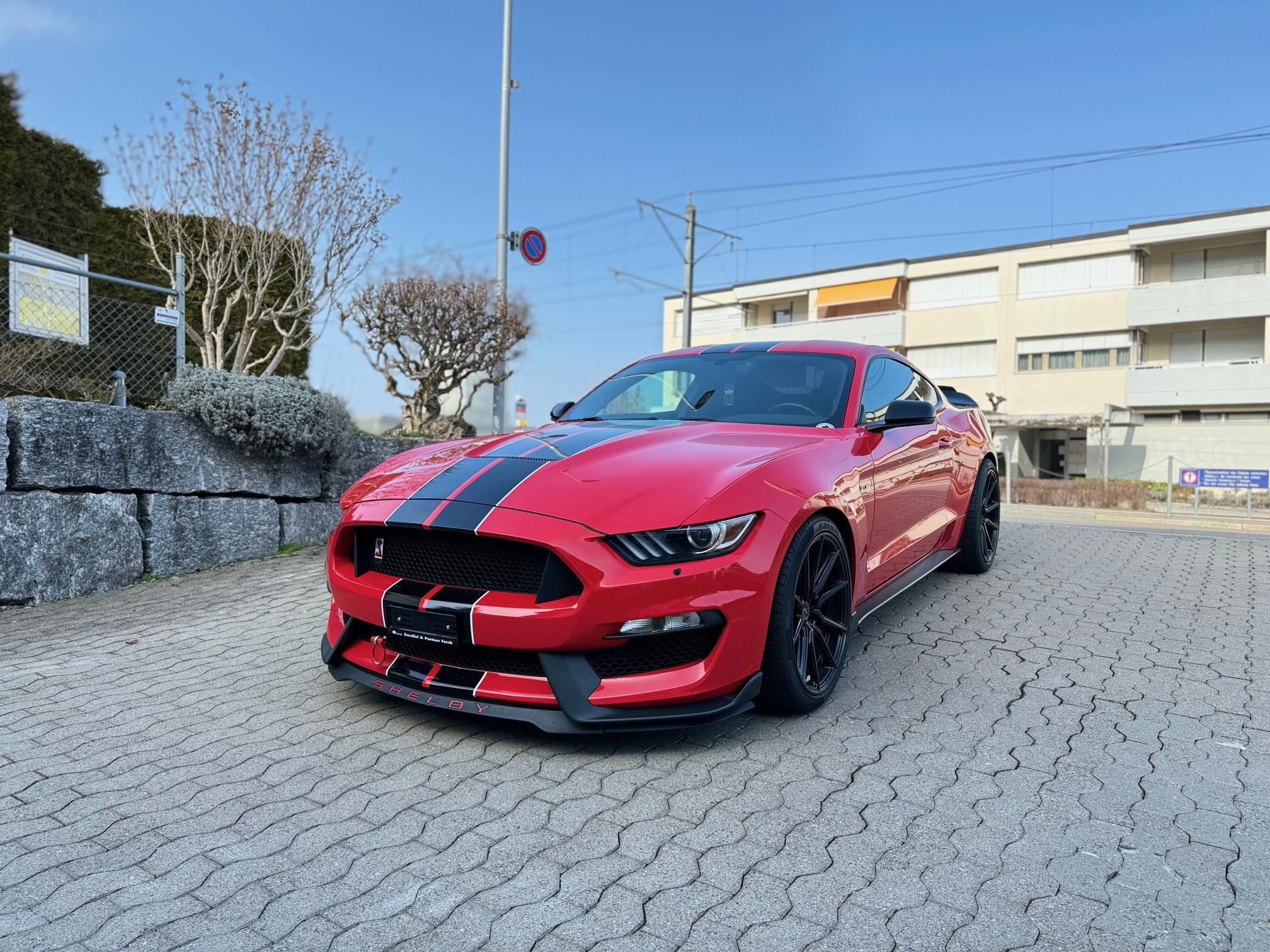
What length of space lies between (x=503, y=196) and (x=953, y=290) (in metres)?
26.8

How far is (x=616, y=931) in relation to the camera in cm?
197

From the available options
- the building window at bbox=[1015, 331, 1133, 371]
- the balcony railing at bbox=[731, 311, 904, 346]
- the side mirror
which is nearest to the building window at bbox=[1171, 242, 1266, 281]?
the building window at bbox=[1015, 331, 1133, 371]

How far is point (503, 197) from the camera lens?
12609 millimetres

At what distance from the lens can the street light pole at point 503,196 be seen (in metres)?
11.6

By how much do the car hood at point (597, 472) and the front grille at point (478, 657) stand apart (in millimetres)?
432

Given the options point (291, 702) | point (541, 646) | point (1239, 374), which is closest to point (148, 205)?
point (291, 702)

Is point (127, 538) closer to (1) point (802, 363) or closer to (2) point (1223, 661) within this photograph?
(1) point (802, 363)

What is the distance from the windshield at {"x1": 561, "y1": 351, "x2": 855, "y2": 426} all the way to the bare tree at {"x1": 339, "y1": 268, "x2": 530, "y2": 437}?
657cm

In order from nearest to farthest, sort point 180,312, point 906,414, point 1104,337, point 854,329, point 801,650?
point 801,650 → point 906,414 → point 180,312 → point 1104,337 → point 854,329

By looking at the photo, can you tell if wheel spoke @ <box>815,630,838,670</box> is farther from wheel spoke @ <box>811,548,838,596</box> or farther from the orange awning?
the orange awning

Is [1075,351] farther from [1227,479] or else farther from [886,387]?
A: [886,387]

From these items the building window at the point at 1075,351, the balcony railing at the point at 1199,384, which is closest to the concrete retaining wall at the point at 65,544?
the balcony railing at the point at 1199,384

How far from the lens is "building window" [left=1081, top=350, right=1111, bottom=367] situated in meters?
31.4

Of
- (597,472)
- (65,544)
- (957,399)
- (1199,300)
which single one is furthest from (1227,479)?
(65,544)
